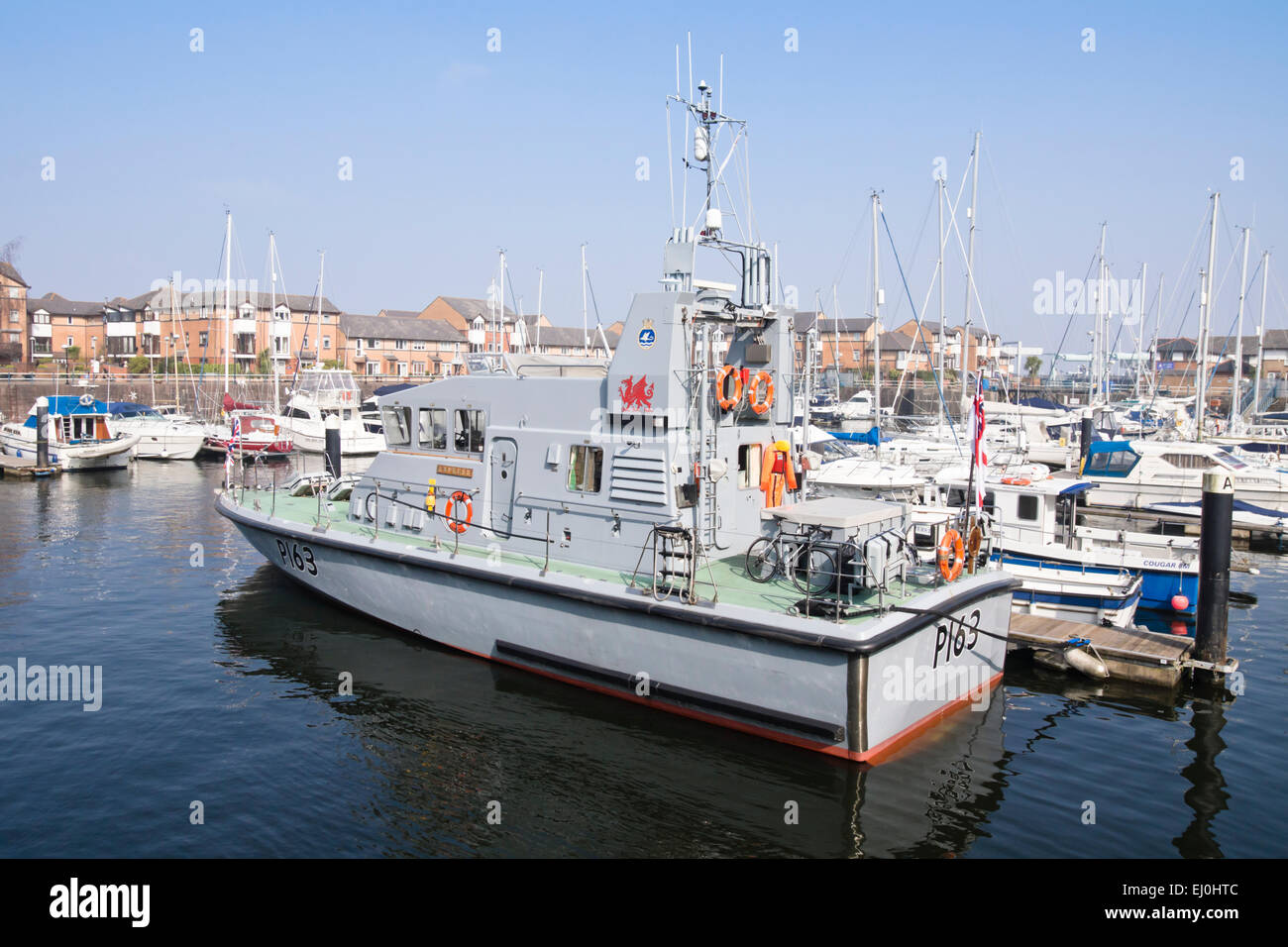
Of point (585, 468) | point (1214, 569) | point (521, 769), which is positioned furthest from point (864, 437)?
point (521, 769)

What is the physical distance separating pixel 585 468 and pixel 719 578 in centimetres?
251

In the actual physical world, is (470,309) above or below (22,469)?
above

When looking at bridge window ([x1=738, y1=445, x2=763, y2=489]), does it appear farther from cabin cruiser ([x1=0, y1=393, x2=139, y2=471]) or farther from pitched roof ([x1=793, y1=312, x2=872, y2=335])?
pitched roof ([x1=793, y1=312, x2=872, y2=335])

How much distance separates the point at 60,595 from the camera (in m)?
17.1

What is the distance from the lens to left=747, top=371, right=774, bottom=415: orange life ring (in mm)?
12469

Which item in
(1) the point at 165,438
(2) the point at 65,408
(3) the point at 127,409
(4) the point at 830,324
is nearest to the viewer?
(2) the point at 65,408

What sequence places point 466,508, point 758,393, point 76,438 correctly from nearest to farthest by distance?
point 758,393 → point 466,508 → point 76,438

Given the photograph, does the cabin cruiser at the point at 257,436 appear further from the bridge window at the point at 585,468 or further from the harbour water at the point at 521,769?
the bridge window at the point at 585,468

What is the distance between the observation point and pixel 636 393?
39.4 feet

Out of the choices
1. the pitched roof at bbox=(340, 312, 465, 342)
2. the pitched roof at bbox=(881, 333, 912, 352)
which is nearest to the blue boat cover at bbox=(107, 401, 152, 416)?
the pitched roof at bbox=(340, 312, 465, 342)

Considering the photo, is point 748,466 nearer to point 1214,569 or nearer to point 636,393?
point 636,393

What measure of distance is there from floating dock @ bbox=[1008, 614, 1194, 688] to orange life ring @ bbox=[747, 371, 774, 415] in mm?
5525

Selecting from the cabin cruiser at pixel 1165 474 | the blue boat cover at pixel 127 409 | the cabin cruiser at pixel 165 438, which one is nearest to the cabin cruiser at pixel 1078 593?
the cabin cruiser at pixel 1165 474

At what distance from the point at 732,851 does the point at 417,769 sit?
3713 millimetres
